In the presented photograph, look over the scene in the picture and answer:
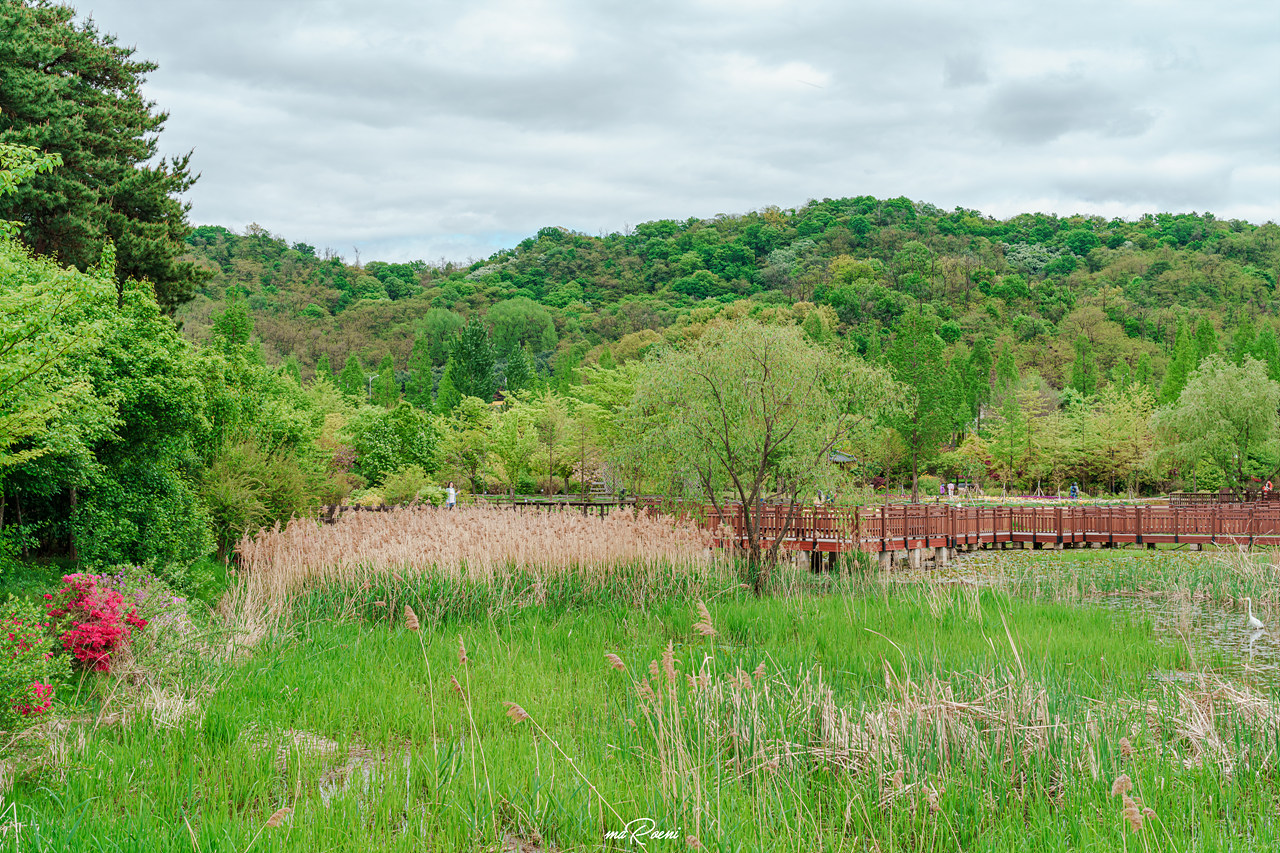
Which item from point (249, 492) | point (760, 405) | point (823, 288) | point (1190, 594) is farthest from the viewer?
point (823, 288)

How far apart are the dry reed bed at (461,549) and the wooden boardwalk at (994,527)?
4.19 meters

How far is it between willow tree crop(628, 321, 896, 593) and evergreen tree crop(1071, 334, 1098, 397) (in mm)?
44360

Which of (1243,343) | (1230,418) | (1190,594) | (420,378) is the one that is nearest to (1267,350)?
(1243,343)

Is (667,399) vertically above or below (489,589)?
above

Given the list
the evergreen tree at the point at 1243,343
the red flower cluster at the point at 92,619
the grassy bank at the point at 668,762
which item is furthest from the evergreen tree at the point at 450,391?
the grassy bank at the point at 668,762

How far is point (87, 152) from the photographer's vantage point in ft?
57.3

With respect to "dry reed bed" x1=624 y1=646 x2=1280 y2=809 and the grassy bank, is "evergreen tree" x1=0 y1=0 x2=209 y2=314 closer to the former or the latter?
the grassy bank

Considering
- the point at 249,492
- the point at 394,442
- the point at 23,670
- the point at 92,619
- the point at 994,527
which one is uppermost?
the point at 394,442

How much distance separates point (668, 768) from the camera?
4605mm

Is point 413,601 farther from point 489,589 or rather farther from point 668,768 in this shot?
point 668,768

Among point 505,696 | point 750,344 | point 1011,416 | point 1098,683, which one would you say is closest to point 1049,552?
point 750,344

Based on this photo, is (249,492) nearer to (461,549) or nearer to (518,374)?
(461,549)

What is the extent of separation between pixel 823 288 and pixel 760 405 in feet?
247

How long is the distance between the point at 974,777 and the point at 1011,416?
4299 cm
